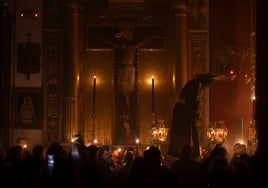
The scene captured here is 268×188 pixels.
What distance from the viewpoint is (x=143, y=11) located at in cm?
1798

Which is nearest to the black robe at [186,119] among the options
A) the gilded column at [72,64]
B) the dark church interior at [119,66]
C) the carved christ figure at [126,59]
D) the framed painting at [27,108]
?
the dark church interior at [119,66]

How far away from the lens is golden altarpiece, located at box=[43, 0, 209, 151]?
730 inches

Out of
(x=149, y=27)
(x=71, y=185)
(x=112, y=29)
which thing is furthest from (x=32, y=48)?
(x=71, y=185)

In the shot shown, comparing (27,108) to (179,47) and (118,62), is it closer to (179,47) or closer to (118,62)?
(118,62)

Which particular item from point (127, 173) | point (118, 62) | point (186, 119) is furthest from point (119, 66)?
point (127, 173)

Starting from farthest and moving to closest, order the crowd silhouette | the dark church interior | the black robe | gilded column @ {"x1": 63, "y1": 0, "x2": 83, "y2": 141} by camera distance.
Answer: the dark church interior
gilded column @ {"x1": 63, "y1": 0, "x2": 83, "y2": 141}
the black robe
the crowd silhouette

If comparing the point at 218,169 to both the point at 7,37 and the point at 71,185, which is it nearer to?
the point at 71,185

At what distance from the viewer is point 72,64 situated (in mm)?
18297

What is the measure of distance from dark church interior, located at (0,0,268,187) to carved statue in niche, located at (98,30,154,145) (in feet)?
0.10

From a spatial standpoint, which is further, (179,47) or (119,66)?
(119,66)

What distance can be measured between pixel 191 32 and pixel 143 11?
1881mm

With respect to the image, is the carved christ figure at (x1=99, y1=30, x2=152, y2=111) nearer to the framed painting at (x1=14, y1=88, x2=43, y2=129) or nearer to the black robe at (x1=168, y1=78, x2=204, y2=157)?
the framed painting at (x1=14, y1=88, x2=43, y2=129)

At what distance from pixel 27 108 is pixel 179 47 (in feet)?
16.9

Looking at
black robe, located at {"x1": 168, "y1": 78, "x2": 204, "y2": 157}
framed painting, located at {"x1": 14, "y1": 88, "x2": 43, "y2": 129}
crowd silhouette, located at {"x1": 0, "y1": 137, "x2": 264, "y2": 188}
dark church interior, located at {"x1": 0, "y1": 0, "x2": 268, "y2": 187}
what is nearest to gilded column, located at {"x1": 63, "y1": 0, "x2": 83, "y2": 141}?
dark church interior, located at {"x1": 0, "y1": 0, "x2": 268, "y2": 187}
